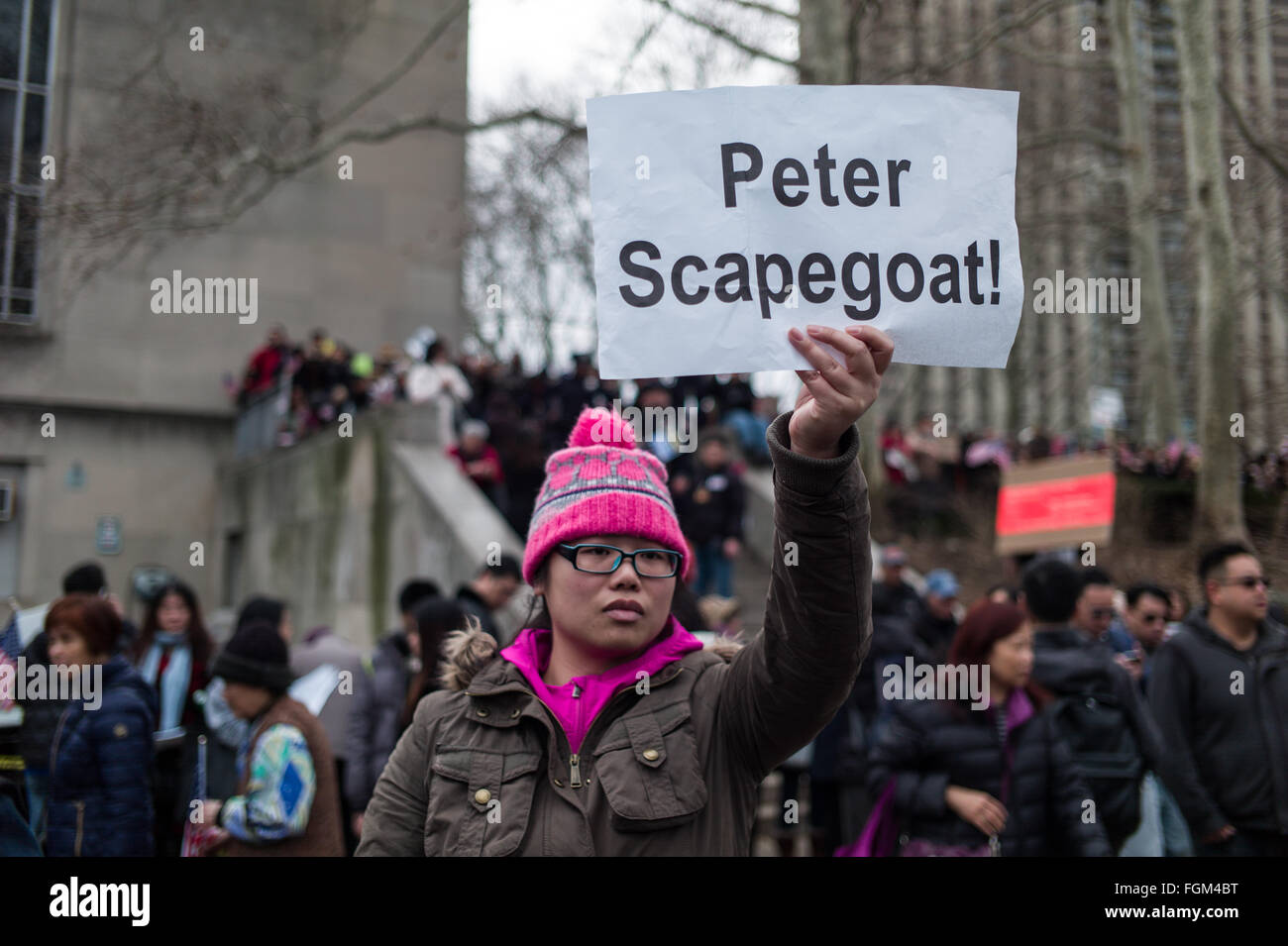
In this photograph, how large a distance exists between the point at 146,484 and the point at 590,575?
64.7ft

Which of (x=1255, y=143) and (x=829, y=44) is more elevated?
(x=829, y=44)

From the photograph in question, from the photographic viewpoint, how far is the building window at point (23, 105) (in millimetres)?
13750

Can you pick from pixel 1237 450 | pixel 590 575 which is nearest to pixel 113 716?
pixel 590 575

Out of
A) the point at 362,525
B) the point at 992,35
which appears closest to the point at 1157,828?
the point at 362,525

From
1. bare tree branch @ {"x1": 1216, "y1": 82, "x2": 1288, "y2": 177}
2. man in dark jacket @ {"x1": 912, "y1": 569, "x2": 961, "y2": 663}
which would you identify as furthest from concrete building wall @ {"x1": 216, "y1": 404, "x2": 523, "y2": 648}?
bare tree branch @ {"x1": 1216, "y1": 82, "x2": 1288, "y2": 177}

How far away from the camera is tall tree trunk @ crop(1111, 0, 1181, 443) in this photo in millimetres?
17578

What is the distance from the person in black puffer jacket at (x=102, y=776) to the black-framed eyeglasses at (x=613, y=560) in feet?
10.6

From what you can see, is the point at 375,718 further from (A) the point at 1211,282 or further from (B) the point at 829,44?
(A) the point at 1211,282

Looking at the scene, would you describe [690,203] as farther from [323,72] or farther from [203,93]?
[323,72]

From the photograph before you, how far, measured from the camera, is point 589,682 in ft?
8.45

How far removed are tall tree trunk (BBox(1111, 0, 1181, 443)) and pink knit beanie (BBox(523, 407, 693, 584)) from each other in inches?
568

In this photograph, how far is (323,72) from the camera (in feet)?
67.5

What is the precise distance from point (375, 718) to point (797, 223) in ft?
16.4

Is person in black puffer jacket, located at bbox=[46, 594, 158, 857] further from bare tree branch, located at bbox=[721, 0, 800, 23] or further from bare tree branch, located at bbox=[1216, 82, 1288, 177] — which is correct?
bare tree branch, located at bbox=[1216, 82, 1288, 177]
